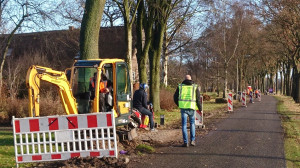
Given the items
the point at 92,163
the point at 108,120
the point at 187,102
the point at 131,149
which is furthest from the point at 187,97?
the point at 92,163

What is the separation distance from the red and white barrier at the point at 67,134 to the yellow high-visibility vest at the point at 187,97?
10.2ft

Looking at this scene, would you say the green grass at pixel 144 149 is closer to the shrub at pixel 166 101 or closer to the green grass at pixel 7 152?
the green grass at pixel 7 152

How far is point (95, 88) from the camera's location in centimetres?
1009

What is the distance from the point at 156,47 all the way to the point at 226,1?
16.2ft

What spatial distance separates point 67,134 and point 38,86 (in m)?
1.68

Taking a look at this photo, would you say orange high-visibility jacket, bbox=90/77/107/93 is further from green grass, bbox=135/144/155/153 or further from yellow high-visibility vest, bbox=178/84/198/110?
yellow high-visibility vest, bbox=178/84/198/110

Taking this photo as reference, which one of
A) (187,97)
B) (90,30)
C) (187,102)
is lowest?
(187,102)

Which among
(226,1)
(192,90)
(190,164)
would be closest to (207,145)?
(192,90)

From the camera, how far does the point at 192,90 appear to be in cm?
1056

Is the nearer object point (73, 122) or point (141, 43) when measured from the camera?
point (73, 122)

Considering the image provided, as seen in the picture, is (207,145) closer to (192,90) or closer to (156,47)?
(192,90)

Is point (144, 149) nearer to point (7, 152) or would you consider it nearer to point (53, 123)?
point (53, 123)

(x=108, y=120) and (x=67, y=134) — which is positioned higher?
(x=108, y=120)

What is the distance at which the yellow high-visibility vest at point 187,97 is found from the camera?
34.4 ft
